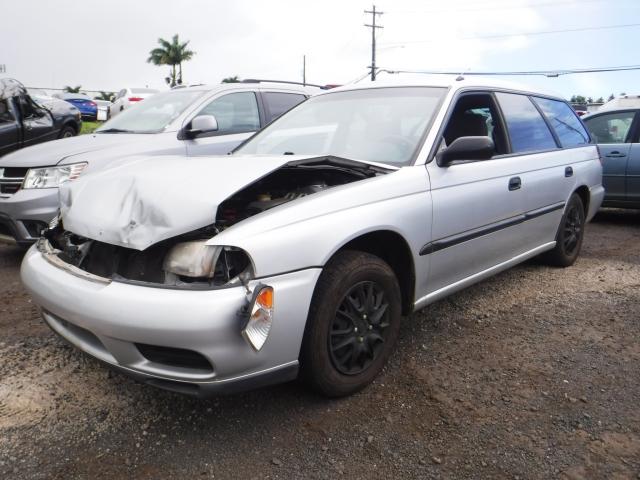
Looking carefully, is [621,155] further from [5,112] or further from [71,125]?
[71,125]

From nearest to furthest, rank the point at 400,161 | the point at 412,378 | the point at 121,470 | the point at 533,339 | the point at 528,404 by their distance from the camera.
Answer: the point at 121,470 → the point at 528,404 → the point at 412,378 → the point at 400,161 → the point at 533,339

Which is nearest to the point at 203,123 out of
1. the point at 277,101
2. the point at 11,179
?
the point at 277,101

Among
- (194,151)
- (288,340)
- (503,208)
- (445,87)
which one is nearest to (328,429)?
(288,340)

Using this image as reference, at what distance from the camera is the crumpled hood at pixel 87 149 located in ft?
14.9

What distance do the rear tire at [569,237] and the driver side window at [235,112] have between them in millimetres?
3259

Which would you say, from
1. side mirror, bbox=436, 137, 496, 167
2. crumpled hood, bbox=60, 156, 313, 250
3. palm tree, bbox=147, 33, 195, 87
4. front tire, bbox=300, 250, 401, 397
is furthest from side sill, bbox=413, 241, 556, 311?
palm tree, bbox=147, 33, 195, 87

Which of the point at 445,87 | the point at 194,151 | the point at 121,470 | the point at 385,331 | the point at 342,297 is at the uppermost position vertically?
the point at 445,87

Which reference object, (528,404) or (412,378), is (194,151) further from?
(528,404)

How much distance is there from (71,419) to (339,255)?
144 centimetres

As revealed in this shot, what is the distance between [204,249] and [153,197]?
42cm

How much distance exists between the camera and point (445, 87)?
3322 millimetres

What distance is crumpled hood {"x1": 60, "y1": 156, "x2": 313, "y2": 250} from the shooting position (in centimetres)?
220

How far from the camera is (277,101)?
5.98 metres

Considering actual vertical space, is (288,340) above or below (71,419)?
above
